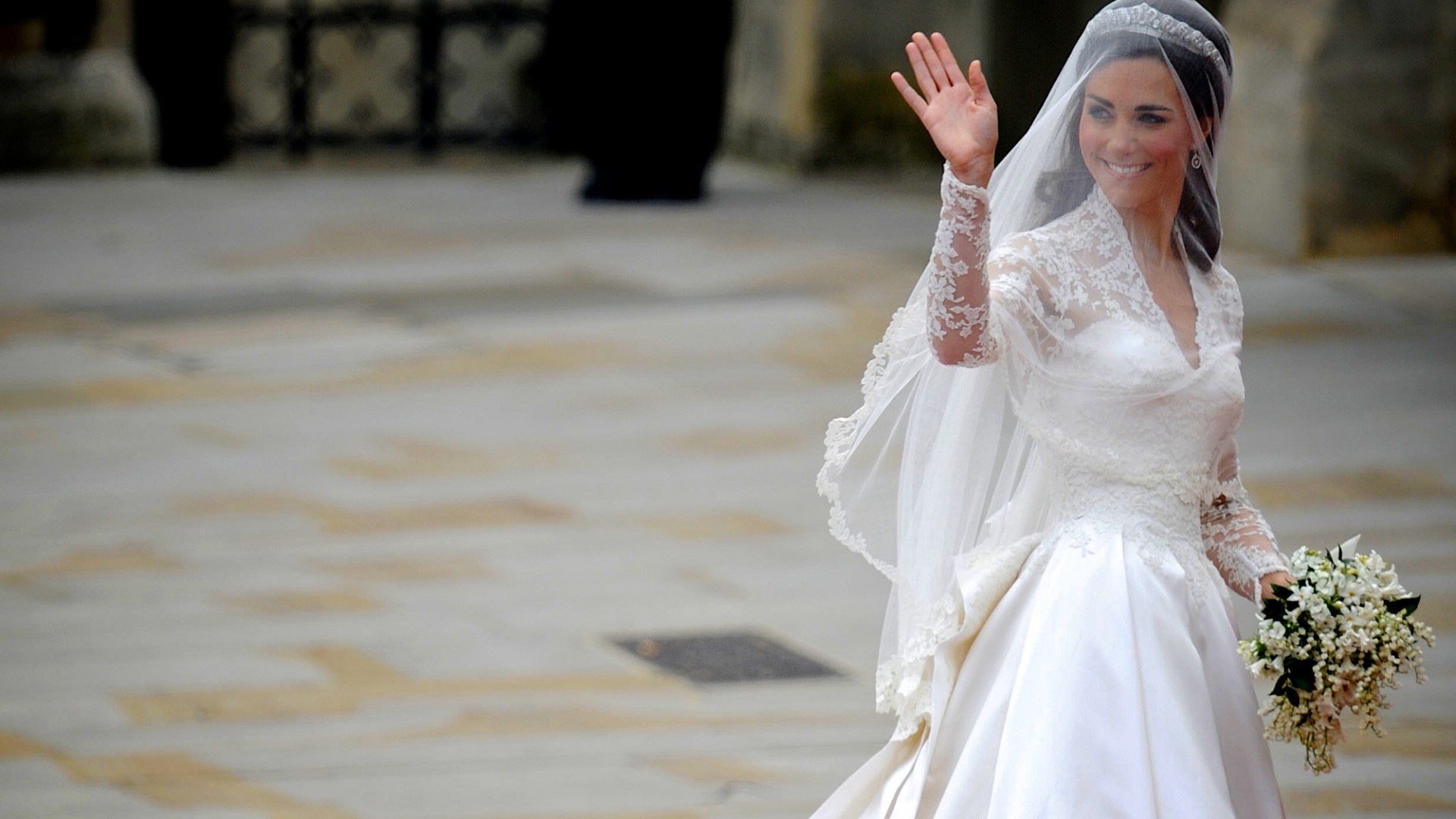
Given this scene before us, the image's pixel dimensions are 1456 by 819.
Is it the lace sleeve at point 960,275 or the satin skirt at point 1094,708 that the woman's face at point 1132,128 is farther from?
the satin skirt at point 1094,708

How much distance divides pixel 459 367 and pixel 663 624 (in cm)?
372

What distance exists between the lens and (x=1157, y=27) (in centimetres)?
296

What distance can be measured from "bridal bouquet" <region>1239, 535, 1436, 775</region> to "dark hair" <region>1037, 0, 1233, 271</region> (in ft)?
1.83

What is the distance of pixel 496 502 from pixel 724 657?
1.89 m

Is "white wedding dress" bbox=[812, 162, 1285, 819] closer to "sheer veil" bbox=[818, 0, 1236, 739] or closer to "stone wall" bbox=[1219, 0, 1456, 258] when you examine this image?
"sheer veil" bbox=[818, 0, 1236, 739]

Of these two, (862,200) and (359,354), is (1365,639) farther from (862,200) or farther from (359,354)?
(862,200)

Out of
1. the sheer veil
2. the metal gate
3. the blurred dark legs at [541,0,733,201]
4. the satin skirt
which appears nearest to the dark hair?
the sheer veil

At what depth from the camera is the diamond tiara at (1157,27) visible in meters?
2.96

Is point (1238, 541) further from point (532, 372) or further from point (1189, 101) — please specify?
point (532, 372)

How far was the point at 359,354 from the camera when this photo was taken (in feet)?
31.5

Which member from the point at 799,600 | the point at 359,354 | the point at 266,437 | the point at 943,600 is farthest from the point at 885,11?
the point at 943,600

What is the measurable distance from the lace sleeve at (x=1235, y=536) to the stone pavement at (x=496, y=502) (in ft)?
4.89

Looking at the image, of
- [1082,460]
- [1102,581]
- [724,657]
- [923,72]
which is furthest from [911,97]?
[724,657]

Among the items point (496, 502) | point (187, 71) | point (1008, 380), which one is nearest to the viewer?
point (1008, 380)
